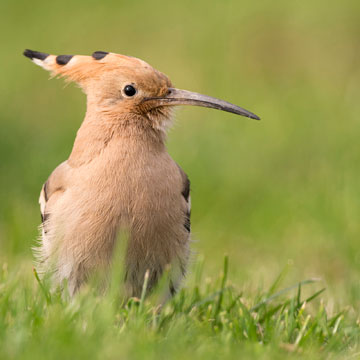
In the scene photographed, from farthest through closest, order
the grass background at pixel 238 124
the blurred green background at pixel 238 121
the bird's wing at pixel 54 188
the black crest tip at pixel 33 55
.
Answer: the blurred green background at pixel 238 121
the grass background at pixel 238 124
the black crest tip at pixel 33 55
the bird's wing at pixel 54 188

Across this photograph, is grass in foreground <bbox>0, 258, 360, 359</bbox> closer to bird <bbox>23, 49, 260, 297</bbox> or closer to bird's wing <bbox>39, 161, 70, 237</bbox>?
bird <bbox>23, 49, 260, 297</bbox>

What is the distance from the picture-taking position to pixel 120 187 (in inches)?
125

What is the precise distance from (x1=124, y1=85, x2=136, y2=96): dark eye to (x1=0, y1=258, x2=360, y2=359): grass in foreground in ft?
2.89

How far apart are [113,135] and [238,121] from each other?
11.7 feet

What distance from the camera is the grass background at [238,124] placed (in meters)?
4.86

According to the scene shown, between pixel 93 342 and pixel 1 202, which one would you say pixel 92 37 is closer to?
pixel 1 202

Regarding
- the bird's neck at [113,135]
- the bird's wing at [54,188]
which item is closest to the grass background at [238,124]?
the bird's wing at [54,188]

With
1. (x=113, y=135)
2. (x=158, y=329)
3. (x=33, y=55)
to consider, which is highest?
(x=33, y=55)

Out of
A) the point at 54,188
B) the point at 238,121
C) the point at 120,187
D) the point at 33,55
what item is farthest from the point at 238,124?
the point at 120,187

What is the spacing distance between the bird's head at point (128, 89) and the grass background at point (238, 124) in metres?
0.74

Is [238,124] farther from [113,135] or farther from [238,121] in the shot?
[113,135]

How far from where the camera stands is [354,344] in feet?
9.75

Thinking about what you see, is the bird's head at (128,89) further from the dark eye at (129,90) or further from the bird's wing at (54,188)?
the bird's wing at (54,188)

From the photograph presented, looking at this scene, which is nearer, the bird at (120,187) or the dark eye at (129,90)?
the bird at (120,187)
